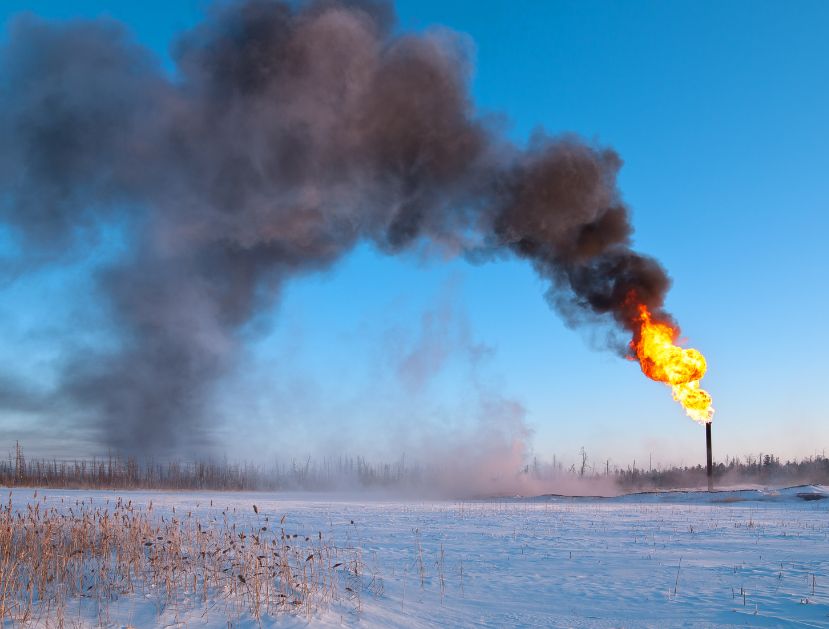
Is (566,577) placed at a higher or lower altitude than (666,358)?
lower

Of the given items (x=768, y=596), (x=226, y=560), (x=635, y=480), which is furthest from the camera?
(x=635, y=480)

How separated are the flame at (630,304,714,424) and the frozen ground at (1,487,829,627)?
1562cm

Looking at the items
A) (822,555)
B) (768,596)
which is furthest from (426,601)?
(822,555)

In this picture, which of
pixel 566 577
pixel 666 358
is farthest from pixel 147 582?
pixel 666 358

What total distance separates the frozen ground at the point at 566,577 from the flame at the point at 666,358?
15.6m

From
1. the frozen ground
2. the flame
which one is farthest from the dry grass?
the flame

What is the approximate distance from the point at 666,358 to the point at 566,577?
29.7 meters

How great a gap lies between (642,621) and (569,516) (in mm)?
18963

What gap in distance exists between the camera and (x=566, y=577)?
13.1 meters

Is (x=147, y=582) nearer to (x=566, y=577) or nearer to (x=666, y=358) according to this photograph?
(x=566, y=577)

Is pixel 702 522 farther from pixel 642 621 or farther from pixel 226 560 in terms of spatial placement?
pixel 226 560

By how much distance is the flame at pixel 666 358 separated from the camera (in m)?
38.9

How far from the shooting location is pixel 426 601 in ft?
36.5

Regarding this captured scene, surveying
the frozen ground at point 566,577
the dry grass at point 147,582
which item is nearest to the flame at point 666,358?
the frozen ground at point 566,577
